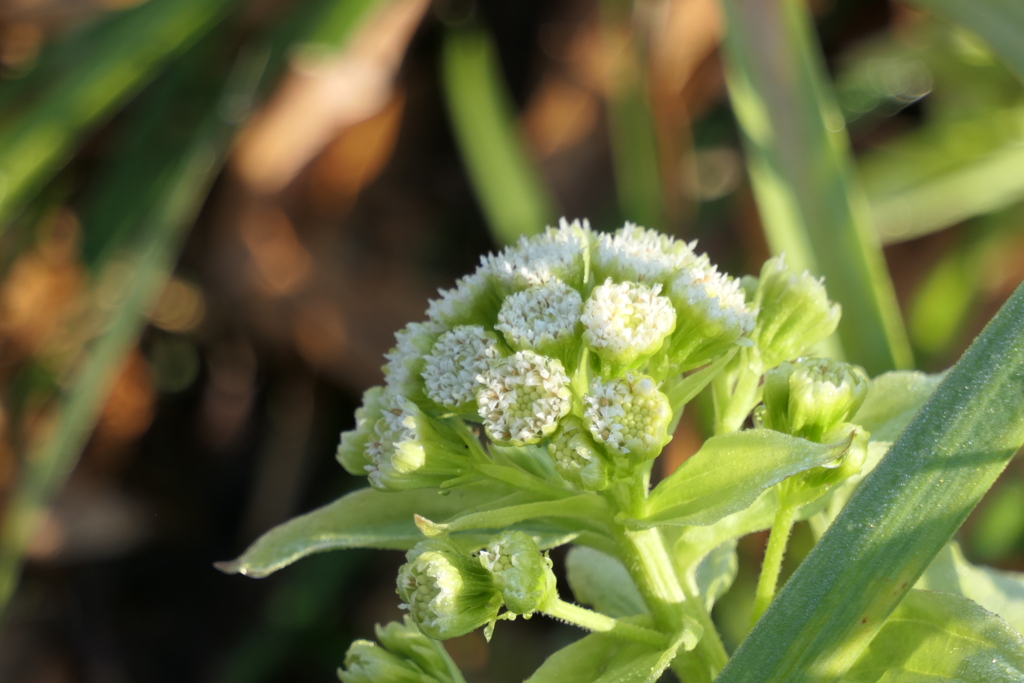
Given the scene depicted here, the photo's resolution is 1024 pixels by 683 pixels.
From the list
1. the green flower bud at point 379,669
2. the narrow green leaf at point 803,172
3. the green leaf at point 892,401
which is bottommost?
the green flower bud at point 379,669

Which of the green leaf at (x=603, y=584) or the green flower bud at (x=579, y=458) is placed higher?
the green flower bud at (x=579, y=458)

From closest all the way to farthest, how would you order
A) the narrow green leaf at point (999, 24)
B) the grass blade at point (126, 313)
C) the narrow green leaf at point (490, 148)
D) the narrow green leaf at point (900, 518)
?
the narrow green leaf at point (900, 518)
the narrow green leaf at point (999, 24)
the grass blade at point (126, 313)
the narrow green leaf at point (490, 148)

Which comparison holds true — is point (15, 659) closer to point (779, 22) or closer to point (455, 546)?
point (455, 546)

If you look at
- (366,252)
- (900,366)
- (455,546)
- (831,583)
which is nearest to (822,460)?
(831,583)

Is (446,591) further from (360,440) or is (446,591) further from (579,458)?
(360,440)

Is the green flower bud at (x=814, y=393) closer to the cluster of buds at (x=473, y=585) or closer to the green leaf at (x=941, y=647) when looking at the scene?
the green leaf at (x=941, y=647)

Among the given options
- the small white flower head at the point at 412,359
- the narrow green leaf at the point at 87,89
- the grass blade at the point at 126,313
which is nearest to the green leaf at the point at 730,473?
the small white flower head at the point at 412,359

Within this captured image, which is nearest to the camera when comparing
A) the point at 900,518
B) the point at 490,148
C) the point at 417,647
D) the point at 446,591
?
the point at 900,518

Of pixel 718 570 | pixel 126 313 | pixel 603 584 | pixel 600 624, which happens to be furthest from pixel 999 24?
pixel 126 313
